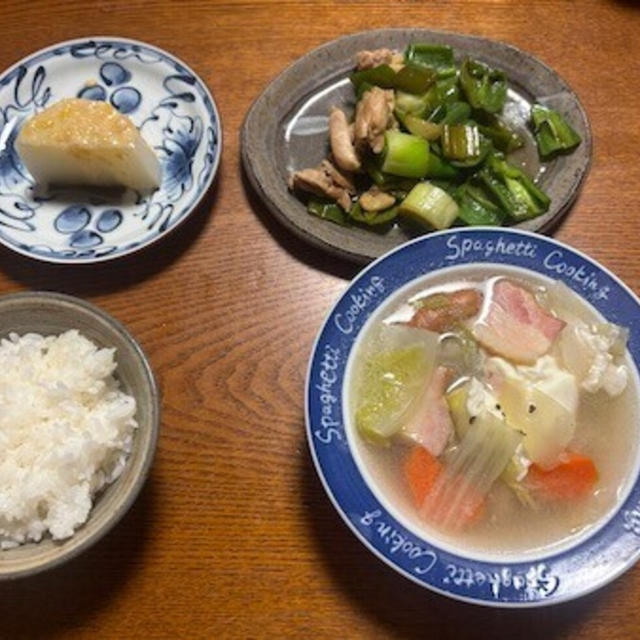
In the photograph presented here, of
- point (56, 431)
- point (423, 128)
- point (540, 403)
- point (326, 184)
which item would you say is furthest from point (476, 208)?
point (56, 431)

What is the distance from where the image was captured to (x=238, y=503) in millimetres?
1440

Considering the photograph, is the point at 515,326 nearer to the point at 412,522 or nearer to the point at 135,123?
the point at 412,522

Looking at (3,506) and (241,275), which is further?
(241,275)

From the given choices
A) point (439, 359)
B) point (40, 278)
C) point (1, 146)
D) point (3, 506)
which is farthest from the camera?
point (1, 146)

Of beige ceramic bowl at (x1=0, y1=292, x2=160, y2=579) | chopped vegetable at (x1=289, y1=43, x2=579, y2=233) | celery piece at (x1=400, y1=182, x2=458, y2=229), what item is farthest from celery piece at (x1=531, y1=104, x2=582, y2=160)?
beige ceramic bowl at (x1=0, y1=292, x2=160, y2=579)

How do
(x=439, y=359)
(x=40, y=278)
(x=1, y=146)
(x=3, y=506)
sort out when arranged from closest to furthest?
1. (x=3, y=506)
2. (x=439, y=359)
3. (x=40, y=278)
4. (x=1, y=146)

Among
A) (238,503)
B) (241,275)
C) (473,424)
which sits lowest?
(238,503)

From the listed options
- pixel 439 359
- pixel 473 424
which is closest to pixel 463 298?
pixel 439 359

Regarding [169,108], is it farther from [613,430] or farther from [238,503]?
[613,430]

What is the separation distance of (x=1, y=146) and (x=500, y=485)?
1.25m

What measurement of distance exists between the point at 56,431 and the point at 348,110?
3.07 ft

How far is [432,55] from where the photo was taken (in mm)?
1827

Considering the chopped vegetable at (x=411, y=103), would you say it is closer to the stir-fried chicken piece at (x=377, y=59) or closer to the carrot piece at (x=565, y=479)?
the stir-fried chicken piece at (x=377, y=59)

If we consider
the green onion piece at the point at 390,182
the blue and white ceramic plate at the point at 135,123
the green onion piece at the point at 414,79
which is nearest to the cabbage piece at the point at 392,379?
the green onion piece at the point at 390,182
